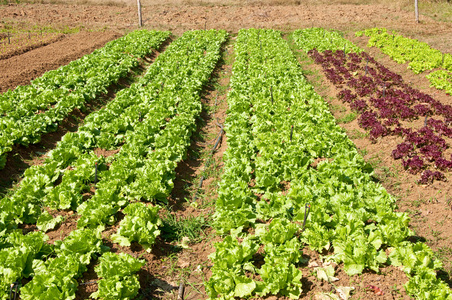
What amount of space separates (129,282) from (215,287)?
1112 millimetres

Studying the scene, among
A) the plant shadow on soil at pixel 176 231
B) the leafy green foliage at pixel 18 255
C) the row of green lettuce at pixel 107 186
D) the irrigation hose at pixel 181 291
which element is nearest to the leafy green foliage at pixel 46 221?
the row of green lettuce at pixel 107 186

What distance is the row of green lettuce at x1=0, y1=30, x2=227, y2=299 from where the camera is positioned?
4.59 meters

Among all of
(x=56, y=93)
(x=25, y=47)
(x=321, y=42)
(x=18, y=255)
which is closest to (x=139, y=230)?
(x=18, y=255)

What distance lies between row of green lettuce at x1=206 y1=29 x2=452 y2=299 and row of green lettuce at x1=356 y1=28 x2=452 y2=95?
231 inches

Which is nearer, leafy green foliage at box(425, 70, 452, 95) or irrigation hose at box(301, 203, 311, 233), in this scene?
irrigation hose at box(301, 203, 311, 233)

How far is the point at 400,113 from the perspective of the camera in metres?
10.3

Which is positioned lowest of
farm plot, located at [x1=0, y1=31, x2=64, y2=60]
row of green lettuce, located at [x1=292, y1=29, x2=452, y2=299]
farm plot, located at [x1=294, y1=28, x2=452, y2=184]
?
row of green lettuce, located at [x1=292, y1=29, x2=452, y2=299]

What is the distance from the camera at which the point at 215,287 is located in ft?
15.2

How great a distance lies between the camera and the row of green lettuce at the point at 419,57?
1261 cm

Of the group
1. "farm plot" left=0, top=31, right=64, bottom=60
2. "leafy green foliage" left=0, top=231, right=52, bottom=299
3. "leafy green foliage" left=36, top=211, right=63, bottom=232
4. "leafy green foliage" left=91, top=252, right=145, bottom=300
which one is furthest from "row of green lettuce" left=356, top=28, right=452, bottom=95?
"farm plot" left=0, top=31, right=64, bottom=60

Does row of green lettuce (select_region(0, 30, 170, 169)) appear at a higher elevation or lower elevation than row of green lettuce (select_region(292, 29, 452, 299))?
higher

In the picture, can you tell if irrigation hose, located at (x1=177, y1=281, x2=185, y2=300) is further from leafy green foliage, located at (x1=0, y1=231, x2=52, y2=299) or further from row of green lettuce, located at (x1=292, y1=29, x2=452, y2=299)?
row of green lettuce, located at (x1=292, y1=29, x2=452, y2=299)

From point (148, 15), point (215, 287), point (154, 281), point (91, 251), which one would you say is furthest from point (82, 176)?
point (148, 15)

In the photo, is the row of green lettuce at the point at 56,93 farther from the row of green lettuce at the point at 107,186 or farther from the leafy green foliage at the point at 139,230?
the leafy green foliage at the point at 139,230
